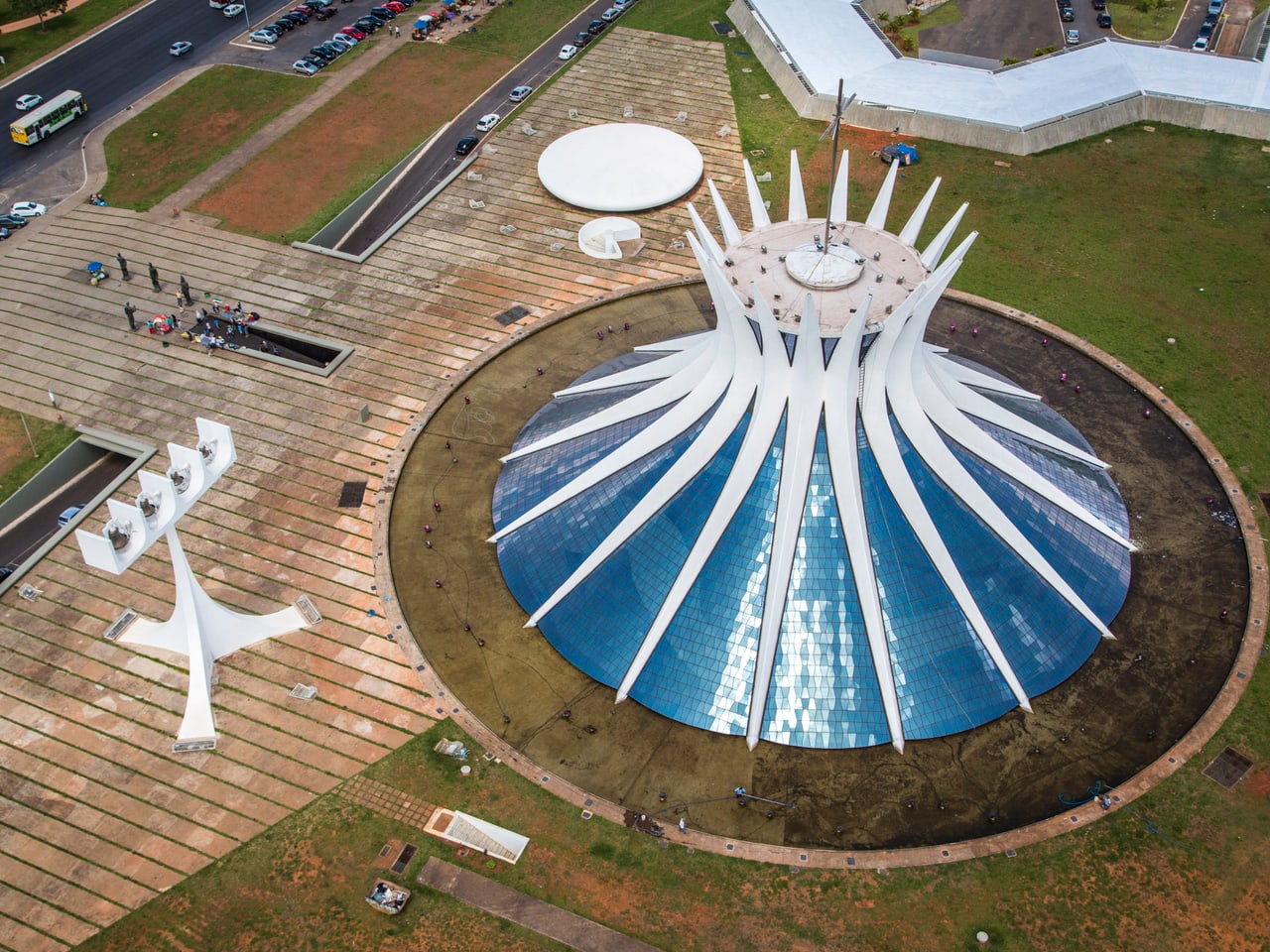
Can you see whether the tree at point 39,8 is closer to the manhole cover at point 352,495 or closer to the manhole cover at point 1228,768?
the manhole cover at point 352,495

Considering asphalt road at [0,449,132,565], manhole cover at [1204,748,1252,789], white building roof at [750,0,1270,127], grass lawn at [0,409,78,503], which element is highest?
white building roof at [750,0,1270,127]

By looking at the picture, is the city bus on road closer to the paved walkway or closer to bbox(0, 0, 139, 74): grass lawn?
bbox(0, 0, 139, 74): grass lawn

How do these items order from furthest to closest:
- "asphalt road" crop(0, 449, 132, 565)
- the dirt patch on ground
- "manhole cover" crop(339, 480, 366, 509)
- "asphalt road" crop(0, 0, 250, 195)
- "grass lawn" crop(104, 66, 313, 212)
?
"asphalt road" crop(0, 0, 250, 195) → "grass lawn" crop(104, 66, 313, 212) → the dirt patch on ground → "asphalt road" crop(0, 449, 132, 565) → "manhole cover" crop(339, 480, 366, 509)

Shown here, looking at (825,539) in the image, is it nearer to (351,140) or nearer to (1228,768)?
(1228,768)

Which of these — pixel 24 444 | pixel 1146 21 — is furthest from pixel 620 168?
pixel 1146 21

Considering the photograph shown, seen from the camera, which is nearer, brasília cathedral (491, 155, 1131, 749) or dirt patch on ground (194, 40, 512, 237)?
brasília cathedral (491, 155, 1131, 749)

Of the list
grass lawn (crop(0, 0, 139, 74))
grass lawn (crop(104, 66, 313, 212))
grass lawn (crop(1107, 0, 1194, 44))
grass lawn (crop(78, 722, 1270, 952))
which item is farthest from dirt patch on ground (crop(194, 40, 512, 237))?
grass lawn (crop(1107, 0, 1194, 44))

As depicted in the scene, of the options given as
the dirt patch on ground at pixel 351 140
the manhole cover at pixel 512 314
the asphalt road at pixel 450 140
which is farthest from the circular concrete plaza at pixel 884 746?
the dirt patch on ground at pixel 351 140
